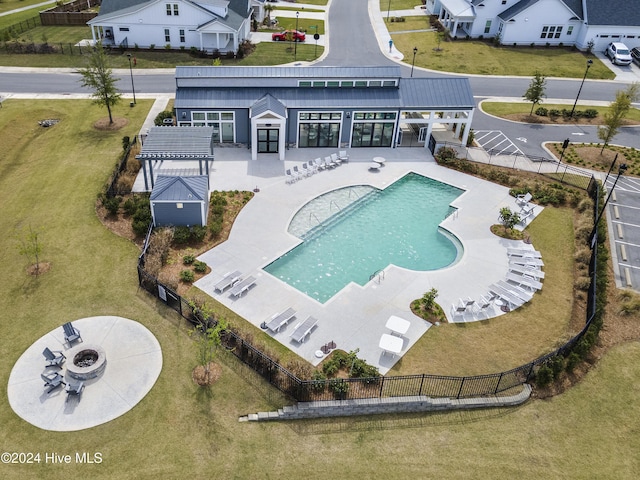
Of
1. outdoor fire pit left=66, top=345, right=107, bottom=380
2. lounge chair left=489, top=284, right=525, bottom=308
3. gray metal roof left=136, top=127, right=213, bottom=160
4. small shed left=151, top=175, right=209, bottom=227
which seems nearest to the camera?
outdoor fire pit left=66, top=345, right=107, bottom=380

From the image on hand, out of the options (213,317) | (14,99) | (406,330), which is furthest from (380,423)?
(14,99)

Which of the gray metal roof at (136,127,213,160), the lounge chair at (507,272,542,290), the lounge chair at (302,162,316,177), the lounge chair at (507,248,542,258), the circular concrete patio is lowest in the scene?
the circular concrete patio

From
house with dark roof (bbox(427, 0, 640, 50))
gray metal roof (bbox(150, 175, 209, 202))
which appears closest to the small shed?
gray metal roof (bbox(150, 175, 209, 202))

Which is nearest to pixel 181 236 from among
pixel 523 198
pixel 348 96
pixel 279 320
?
pixel 279 320

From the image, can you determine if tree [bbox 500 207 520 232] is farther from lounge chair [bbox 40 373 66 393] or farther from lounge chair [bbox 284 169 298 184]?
lounge chair [bbox 40 373 66 393]

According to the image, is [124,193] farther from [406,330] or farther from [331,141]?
[406,330]

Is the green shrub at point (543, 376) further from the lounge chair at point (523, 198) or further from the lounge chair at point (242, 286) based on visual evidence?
the lounge chair at point (523, 198)

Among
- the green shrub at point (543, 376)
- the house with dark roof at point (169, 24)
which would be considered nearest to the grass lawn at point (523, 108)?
the house with dark roof at point (169, 24)
